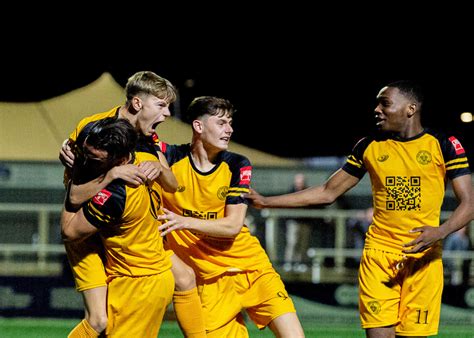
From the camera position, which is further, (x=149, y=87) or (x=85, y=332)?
(x=149, y=87)

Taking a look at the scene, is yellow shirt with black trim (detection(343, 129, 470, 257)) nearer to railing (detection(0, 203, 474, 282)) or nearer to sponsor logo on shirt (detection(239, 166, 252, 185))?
sponsor logo on shirt (detection(239, 166, 252, 185))

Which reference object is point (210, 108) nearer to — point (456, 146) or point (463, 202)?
point (456, 146)

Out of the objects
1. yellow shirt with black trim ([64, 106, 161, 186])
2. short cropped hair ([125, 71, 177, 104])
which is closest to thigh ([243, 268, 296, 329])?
yellow shirt with black trim ([64, 106, 161, 186])

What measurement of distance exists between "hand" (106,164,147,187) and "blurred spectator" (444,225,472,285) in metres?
7.21

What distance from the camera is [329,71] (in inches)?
1176

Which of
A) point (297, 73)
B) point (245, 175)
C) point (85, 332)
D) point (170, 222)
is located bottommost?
point (85, 332)

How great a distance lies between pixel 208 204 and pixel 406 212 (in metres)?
1.31

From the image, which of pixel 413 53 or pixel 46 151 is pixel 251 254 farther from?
pixel 413 53

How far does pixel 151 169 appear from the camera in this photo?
6371 mm

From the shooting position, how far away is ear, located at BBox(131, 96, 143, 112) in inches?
275

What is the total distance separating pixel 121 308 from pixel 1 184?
6712mm

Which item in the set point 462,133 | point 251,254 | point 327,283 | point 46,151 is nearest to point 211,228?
point 251,254

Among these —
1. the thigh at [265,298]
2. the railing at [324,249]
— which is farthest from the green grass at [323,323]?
the thigh at [265,298]

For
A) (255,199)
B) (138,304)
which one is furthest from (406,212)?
(138,304)
